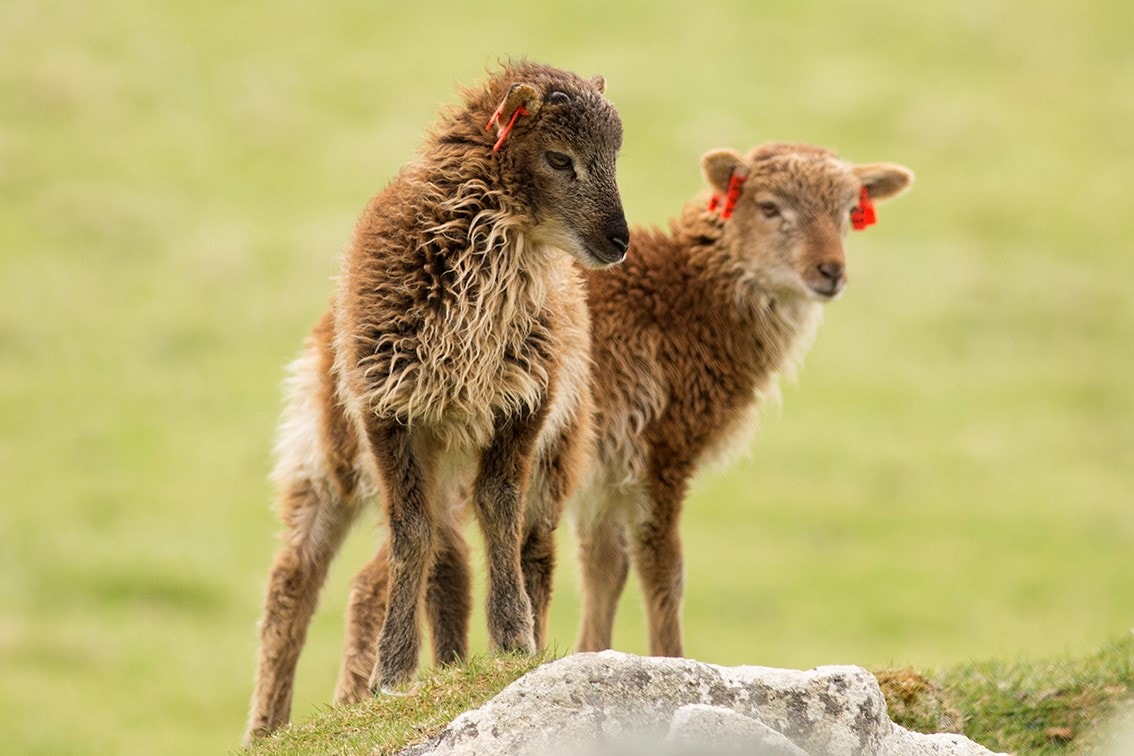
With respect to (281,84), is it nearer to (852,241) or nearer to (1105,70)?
(852,241)

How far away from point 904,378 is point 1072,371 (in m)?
4.41

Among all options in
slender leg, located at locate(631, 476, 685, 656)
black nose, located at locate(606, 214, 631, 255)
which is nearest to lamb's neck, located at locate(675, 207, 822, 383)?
slender leg, located at locate(631, 476, 685, 656)

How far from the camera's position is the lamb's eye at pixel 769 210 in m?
12.7

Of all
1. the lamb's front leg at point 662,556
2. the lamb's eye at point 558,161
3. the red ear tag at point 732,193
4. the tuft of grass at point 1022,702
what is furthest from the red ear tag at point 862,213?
the lamb's eye at point 558,161

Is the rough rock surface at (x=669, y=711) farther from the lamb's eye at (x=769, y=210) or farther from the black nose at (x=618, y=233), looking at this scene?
the lamb's eye at (x=769, y=210)

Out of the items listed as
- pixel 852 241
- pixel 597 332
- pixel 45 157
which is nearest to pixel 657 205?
pixel 852 241

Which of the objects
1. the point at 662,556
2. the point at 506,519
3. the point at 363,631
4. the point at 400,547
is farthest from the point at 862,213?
the point at 400,547

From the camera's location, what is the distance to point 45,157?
4138 cm

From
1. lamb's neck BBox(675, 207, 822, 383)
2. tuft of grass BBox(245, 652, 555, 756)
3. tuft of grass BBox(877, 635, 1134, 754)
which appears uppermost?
lamb's neck BBox(675, 207, 822, 383)

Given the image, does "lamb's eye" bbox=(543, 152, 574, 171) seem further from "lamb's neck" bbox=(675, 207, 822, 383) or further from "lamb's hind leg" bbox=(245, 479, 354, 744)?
"lamb's neck" bbox=(675, 207, 822, 383)

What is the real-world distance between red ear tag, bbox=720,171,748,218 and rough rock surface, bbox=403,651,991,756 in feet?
18.9

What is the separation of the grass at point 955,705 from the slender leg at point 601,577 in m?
2.79

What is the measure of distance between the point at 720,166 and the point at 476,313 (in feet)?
14.3

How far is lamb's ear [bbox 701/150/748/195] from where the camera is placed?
12.7 meters
